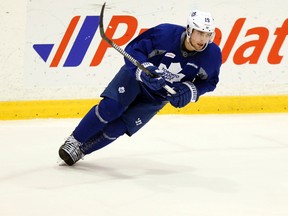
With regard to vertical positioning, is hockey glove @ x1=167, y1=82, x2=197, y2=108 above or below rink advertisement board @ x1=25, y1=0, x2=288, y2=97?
above

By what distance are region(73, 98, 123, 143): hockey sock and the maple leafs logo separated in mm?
270

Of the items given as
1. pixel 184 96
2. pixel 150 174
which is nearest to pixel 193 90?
pixel 184 96

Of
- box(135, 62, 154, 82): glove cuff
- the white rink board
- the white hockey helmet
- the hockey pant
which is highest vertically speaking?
the white hockey helmet

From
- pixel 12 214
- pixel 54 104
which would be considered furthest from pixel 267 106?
pixel 12 214

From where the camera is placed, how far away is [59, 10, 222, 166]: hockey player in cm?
331

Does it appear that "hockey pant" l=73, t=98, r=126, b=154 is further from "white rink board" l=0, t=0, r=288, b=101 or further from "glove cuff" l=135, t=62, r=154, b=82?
"white rink board" l=0, t=0, r=288, b=101

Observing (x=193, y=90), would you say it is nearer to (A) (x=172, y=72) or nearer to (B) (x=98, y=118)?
(A) (x=172, y=72)

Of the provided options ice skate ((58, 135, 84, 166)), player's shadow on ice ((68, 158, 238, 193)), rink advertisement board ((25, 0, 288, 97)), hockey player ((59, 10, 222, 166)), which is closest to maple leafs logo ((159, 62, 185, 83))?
hockey player ((59, 10, 222, 166))

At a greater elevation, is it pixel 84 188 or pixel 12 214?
pixel 12 214

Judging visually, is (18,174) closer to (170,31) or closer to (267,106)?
(170,31)

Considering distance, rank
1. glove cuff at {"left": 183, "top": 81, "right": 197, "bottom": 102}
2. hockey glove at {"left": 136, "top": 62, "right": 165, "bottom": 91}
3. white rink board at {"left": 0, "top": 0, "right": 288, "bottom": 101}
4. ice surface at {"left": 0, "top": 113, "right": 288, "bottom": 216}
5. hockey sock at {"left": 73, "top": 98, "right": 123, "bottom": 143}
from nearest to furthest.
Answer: ice surface at {"left": 0, "top": 113, "right": 288, "bottom": 216} < hockey glove at {"left": 136, "top": 62, "right": 165, "bottom": 91} < glove cuff at {"left": 183, "top": 81, "right": 197, "bottom": 102} < hockey sock at {"left": 73, "top": 98, "right": 123, "bottom": 143} < white rink board at {"left": 0, "top": 0, "right": 288, "bottom": 101}

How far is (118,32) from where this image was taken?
16.6 feet

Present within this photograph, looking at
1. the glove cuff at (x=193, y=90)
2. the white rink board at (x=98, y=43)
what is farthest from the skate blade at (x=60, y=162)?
the white rink board at (x=98, y=43)

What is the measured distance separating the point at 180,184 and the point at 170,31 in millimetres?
726
